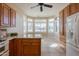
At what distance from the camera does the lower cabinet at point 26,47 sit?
391cm

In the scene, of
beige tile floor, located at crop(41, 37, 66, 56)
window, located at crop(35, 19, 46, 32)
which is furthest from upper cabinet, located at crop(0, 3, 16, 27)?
window, located at crop(35, 19, 46, 32)

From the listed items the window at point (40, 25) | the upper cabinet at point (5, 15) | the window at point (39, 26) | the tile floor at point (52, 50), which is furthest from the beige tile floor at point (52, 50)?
the window at point (40, 25)

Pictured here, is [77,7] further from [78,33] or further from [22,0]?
[22,0]

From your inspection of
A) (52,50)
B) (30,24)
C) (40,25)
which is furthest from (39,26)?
(52,50)

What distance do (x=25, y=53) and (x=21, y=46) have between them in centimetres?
25

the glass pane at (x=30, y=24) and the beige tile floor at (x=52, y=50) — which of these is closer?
the beige tile floor at (x=52, y=50)

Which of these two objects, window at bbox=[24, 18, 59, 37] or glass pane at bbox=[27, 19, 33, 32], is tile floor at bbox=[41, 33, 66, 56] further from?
glass pane at bbox=[27, 19, 33, 32]

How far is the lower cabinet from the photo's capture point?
3914mm

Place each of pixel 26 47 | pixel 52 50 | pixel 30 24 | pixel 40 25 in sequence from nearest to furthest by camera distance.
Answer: pixel 26 47 → pixel 52 50 → pixel 30 24 → pixel 40 25

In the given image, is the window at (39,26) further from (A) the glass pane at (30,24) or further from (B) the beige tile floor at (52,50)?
(B) the beige tile floor at (52,50)

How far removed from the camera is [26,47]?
3977 mm

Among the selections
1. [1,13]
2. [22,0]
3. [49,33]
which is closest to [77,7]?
[1,13]

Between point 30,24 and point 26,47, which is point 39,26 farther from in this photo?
point 26,47

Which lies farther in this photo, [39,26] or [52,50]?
[39,26]
